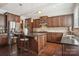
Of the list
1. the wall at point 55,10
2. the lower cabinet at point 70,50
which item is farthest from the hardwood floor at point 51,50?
the wall at point 55,10

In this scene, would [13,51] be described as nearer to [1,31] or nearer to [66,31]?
[1,31]

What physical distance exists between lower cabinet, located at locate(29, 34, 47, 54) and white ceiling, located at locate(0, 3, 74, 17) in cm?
43

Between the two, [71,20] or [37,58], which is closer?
[71,20]

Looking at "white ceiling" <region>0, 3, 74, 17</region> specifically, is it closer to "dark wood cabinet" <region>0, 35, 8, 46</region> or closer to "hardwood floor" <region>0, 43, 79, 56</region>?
"dark wood cabinet" <region>0, 35, 8, 46</region>

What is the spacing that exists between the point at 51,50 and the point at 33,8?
0.84 metres

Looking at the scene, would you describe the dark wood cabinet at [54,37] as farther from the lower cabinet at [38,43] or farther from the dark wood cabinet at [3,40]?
the dark wood cabinet at [3,40]

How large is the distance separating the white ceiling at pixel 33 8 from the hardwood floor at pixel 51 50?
0.61 m

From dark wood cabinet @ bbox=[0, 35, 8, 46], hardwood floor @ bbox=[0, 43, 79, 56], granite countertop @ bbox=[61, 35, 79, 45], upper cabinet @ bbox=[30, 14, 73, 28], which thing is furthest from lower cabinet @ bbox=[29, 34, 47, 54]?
dark wood cabinet @ bbox=[0, 35, 8, 46]

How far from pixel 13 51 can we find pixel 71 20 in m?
1.21

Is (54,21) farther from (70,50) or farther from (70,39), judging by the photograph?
(70,50)

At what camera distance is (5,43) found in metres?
2.05

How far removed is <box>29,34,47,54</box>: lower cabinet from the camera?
208cm

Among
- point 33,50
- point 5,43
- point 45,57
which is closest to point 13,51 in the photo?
point 5,43

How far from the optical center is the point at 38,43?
2.09 meters
